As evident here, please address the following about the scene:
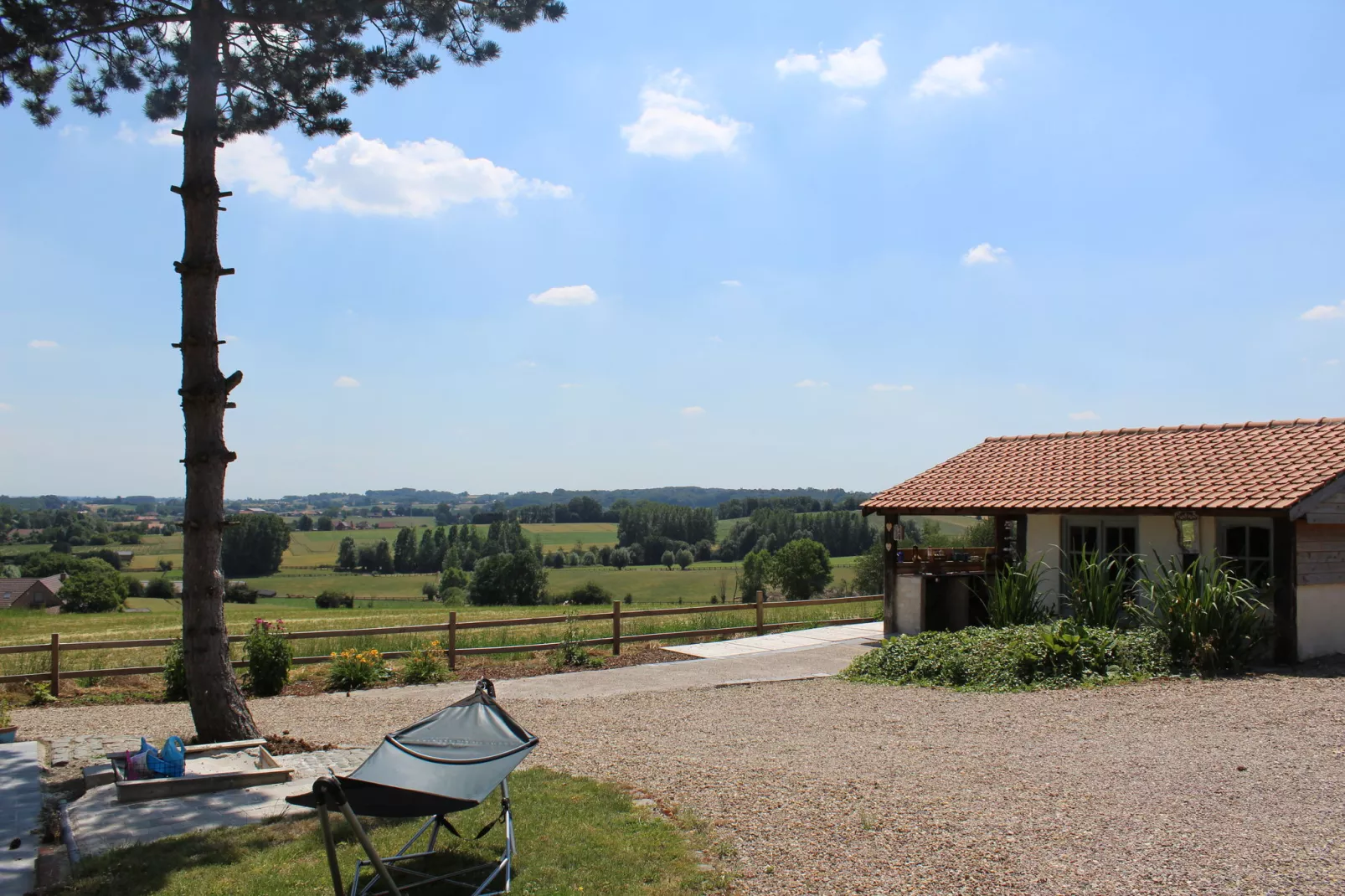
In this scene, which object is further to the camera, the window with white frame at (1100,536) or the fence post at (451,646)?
the window with white frame at (1100,536)

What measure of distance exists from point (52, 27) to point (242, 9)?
1549 millimetres

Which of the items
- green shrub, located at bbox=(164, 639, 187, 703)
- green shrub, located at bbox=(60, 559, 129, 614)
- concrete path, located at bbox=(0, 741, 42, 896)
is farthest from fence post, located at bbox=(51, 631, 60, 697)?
green shrub, located at bbox=(60, 559, 129, 614)

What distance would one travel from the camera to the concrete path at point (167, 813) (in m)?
5.38

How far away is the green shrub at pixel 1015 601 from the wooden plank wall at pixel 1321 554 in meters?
3.15

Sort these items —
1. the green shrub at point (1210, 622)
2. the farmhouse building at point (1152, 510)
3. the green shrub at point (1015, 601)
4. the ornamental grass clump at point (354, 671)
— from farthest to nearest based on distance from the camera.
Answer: the green shrub at point (1015, 601) → the ornamental grass clump at point (354, 671) → the farmhouse building at point (1152, 510) → the green shrub at point (1210, 622)

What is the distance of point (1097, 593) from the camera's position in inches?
488

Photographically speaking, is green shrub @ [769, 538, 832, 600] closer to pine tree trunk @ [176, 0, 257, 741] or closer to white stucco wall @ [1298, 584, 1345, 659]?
white stucco wall @ [1298, 584, 1345, 659]

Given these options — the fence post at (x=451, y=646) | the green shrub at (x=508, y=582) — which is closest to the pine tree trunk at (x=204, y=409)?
the fence post at (x=451, y=646)

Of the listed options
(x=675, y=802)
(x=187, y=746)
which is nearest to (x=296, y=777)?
(x=187, y=746)

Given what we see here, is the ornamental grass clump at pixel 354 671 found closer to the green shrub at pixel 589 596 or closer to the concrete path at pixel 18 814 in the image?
the concrete path at pixel 18 814

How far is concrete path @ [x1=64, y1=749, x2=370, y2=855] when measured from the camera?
5.38 m

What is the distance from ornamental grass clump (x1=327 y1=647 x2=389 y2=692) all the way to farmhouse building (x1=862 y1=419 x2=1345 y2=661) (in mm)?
8242

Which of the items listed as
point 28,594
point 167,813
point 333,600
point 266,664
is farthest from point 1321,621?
point 333,600

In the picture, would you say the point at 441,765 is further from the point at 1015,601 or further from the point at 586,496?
the point at 586,496
